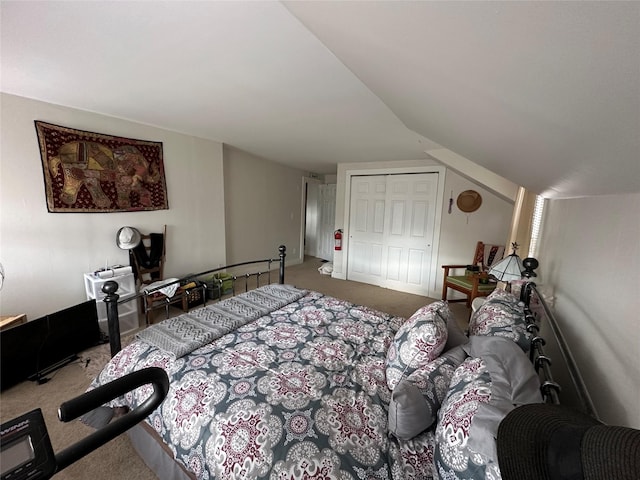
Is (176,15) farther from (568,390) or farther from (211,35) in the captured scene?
(568,390)

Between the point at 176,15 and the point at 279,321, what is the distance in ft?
6.30

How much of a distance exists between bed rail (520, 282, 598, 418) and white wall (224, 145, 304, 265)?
3.93 m

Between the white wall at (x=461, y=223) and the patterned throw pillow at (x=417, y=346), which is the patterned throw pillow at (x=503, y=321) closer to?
the patterned throw pillow at (x=417, y=346)

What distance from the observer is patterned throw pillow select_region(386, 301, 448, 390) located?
4.27ft

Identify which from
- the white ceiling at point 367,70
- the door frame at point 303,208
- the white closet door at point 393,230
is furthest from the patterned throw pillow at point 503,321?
the door frame at point 303,208

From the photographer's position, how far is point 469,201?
3842mm

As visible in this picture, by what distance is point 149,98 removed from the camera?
2402 millimetres

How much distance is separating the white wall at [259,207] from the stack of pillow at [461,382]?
3.59 metres

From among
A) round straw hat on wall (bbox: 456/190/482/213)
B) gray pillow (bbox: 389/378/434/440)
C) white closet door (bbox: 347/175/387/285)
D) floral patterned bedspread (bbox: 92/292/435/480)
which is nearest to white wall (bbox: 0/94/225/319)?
floral patterned bedspread (bbox: 92/292/435/480)

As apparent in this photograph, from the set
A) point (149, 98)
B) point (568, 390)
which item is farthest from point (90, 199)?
point (568, 390)

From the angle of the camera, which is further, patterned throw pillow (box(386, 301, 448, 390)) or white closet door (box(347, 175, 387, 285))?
white closet door (box(347, 175, 387, 285))

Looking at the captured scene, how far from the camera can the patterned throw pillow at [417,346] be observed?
51.3 inches

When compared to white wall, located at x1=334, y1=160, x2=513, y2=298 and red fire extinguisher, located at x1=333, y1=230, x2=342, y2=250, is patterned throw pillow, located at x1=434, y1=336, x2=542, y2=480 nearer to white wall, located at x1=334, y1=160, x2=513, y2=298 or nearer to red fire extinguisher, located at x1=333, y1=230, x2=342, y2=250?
white wall, located at x1=334, y1=160, x2=513, y2=298

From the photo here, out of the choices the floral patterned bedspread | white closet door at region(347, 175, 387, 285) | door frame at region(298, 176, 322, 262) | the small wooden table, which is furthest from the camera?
door frame at region(298, 176, 322, 262)
